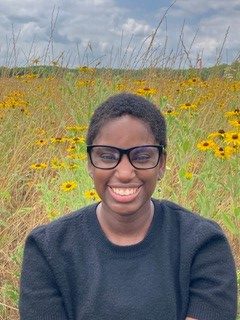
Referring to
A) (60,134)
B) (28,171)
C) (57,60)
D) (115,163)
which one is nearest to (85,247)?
(115,163)

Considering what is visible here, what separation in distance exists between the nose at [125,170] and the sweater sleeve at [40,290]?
9.9 inches

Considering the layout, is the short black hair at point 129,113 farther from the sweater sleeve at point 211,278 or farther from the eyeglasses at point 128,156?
the sweater sleeve at point 211,278

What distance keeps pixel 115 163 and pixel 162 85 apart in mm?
4678

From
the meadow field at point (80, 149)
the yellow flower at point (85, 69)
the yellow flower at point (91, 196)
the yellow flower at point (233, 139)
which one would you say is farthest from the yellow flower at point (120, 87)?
the yellow flower at point (91, 196)

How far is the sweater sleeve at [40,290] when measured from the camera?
73.2 inches

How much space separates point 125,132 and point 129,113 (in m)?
0.05

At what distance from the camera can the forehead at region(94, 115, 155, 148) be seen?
1809 mm

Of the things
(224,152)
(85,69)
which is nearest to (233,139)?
(224,152)

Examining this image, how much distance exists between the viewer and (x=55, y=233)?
1.88 meters

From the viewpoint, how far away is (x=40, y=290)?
1.86 m

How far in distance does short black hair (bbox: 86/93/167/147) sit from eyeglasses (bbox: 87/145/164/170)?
1.5 inches

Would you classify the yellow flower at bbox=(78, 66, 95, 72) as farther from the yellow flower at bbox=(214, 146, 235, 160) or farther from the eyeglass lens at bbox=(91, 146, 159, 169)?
the eyeglass lens at bbox=(91, 146, 159, 169)

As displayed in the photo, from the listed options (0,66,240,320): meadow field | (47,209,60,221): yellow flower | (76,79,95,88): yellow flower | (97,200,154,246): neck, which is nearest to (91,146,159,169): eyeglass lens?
(97,200,154,246): neck

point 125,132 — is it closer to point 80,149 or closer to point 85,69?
point 80,149
